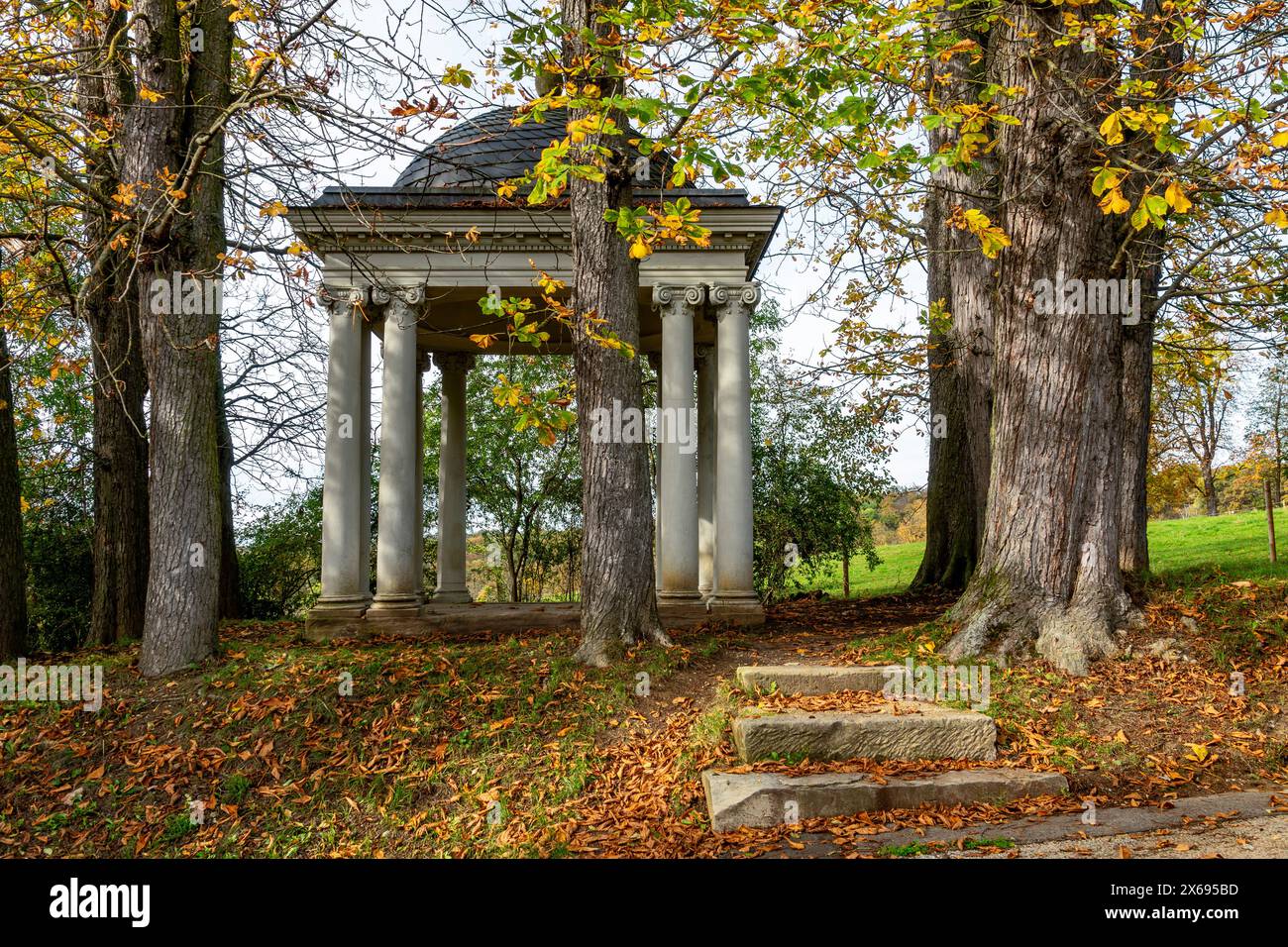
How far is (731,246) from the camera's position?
1169 cm

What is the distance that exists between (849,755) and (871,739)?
193 millimetres

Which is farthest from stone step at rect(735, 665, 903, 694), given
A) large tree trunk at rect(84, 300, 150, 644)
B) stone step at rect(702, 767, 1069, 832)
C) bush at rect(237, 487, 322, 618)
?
bush at rect(237, 487, 322, 618)

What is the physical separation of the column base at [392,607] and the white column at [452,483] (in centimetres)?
339

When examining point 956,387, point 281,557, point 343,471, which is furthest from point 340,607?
point 956,387

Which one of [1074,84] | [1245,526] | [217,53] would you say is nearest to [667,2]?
[1074,84]

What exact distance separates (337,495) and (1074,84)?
9.68 meters

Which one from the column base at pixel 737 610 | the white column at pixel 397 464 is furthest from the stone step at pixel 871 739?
the white column at pixel 397 464

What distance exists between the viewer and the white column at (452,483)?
14680 mm

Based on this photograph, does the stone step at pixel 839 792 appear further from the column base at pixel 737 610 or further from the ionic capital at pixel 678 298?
the ionic capital at pixel 678 298

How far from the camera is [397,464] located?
449 inches

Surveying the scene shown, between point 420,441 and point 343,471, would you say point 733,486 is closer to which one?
point 343,471

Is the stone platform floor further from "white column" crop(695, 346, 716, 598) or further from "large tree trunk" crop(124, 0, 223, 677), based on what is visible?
"white column" crop(695, 346, 716, 598)

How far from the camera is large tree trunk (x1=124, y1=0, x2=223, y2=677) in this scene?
8.04m

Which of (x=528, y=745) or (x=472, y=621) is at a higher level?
(x=472, y=621)
